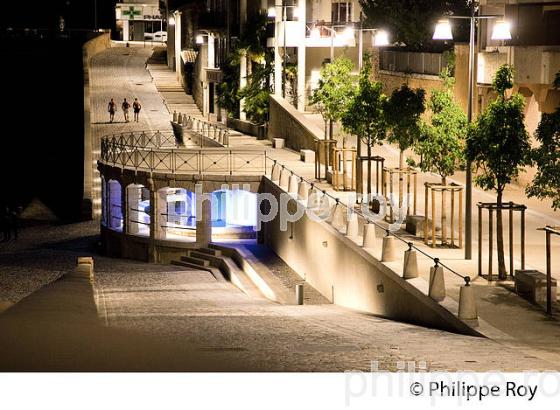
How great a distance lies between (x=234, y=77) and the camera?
6462 cm

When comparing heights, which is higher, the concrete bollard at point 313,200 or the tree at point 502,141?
the tree at point 502,141

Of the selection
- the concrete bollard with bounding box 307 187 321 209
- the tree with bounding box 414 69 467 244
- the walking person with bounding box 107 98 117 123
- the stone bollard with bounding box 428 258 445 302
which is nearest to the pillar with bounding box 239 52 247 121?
the walking person with bounding box 107 98 117 123

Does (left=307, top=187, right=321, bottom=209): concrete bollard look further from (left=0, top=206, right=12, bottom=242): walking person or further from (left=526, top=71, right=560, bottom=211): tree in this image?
(left=0, top=206, right=12, bottom=242): walking person

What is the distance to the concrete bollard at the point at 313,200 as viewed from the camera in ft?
102

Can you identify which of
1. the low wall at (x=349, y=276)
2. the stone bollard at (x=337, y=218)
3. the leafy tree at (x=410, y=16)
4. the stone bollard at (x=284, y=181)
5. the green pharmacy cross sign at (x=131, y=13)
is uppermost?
the green pharmacy cross sign at (x=131, y=13)

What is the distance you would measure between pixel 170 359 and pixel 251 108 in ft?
143

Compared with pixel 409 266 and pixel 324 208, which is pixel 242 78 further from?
pixel 409 266

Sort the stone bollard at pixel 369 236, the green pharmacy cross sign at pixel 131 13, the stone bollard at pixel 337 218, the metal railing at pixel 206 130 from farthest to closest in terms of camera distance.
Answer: the green pharmacy cross sign at pixel 131 13, the metal railing at pixel 206 130, the stone bollard at pixel 337 218, the stone bollard at pixel 369 236

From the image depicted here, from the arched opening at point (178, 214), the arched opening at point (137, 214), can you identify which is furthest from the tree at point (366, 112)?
the arched opening at point (137, 214)

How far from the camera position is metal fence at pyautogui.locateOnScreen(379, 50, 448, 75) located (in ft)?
141

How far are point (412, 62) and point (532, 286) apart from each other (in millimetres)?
28268

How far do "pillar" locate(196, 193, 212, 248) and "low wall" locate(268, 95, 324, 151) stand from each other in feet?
20.6

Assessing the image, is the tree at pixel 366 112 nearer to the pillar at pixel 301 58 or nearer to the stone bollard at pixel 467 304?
the stone bollard at pixel 467 304

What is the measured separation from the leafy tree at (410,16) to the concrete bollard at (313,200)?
20.8 metres
